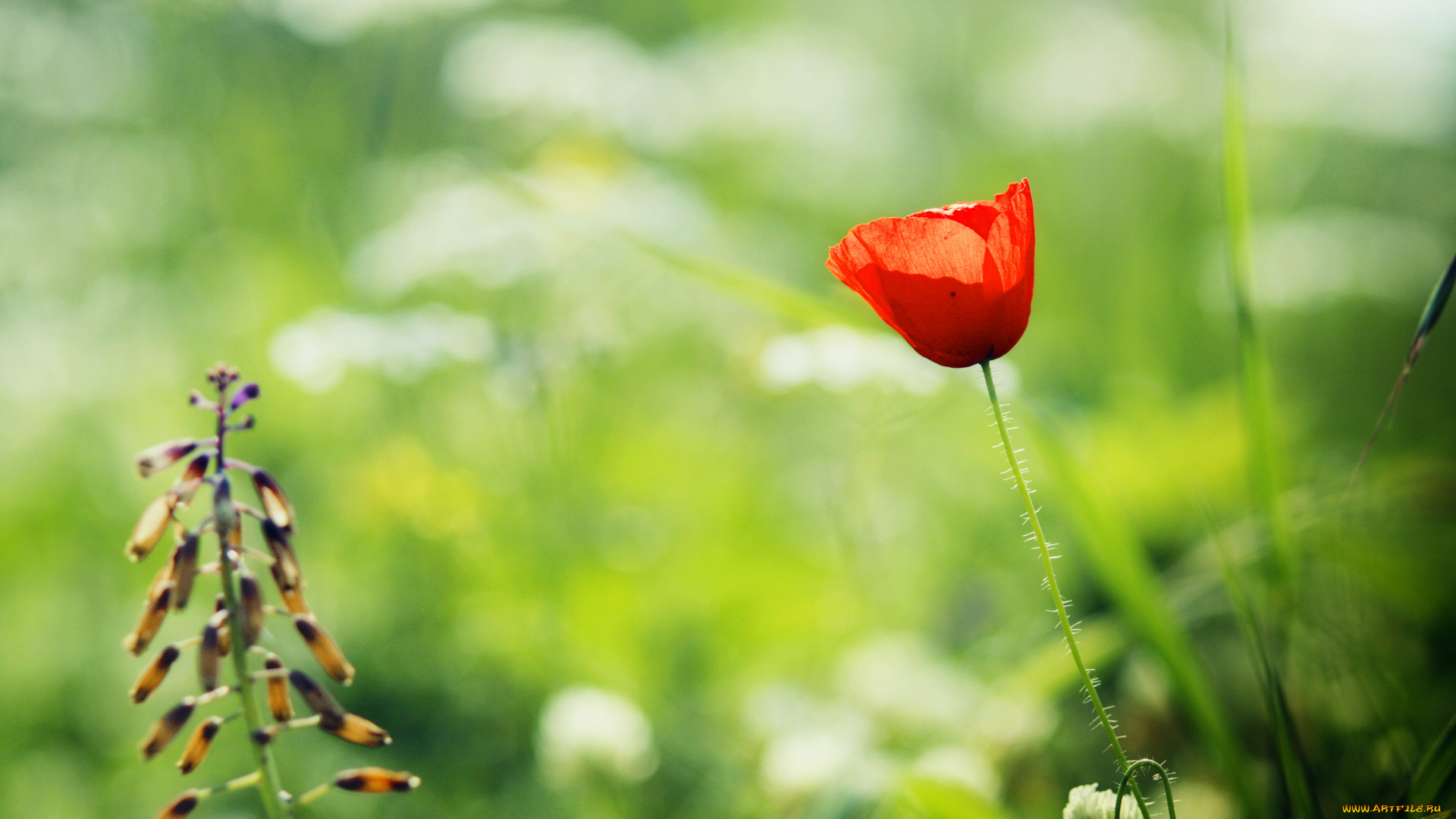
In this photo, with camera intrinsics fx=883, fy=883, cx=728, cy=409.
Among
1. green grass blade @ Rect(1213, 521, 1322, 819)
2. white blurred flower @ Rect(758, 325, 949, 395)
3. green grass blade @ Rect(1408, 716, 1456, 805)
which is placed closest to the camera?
green grass blade @ Rect(1408, 716, 1456, 805)

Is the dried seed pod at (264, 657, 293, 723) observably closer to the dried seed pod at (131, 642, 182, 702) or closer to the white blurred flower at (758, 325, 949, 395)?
the dried seed pod at (131, 642, 182, 702)

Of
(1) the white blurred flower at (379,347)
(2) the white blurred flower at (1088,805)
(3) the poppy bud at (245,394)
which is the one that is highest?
(1) the white blurred flower at (379,347)

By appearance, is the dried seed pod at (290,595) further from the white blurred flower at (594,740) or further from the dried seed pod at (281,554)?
the white blurred flower at (594,740)

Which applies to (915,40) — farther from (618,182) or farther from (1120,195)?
(618,182)

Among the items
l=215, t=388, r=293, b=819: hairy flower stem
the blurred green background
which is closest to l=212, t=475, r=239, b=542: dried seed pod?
l=215, t=388, r=293, b=819: hairy flower stem

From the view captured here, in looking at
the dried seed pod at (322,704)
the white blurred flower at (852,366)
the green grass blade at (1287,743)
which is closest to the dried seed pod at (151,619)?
the dried seed pod at (322,704)
